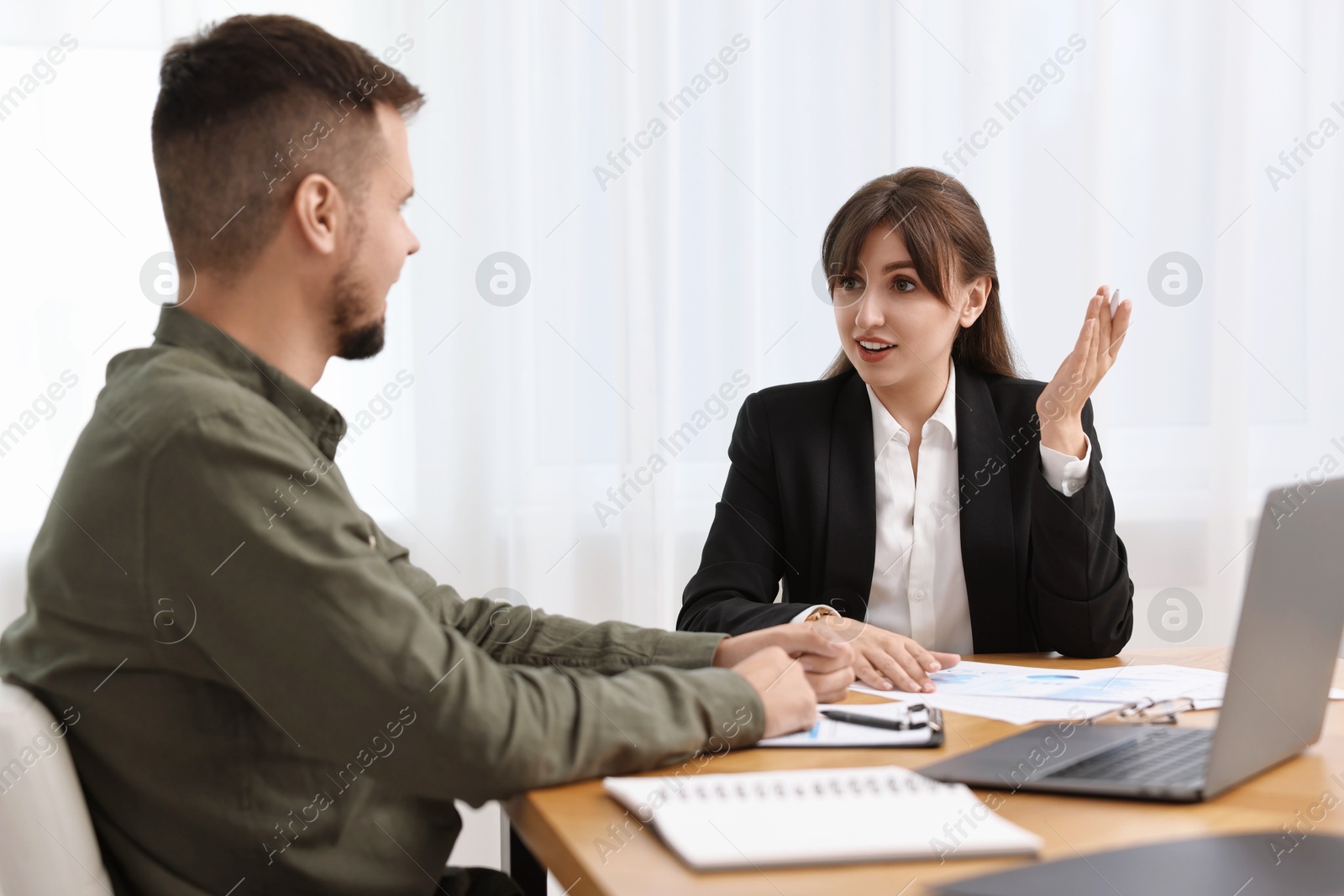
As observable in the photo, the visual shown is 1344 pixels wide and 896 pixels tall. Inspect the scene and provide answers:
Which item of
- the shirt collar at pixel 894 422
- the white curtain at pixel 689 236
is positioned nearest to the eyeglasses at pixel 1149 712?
the shirt collar at pixel 894 422

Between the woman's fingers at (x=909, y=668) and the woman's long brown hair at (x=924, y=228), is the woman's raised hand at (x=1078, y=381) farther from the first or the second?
the woman's fingers at (x=909, y=668)

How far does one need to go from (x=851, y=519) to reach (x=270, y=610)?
1.21 meters

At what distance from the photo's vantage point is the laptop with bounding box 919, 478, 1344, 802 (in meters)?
0.91

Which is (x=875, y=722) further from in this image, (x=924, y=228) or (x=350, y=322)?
(x=924, y=228)

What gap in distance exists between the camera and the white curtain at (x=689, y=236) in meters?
2.56

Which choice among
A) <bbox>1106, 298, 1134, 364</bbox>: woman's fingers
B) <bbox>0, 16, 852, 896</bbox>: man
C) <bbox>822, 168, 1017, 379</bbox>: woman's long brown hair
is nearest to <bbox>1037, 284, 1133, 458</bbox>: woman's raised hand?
<bbox>1106, 298, 1134, 364</bbox>: woman's fingers

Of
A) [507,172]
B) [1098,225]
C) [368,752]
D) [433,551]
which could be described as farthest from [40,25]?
[1098,225]

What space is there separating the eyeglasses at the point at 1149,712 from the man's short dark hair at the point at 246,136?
0.96 m

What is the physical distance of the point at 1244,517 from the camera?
3066mm

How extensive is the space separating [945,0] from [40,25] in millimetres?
2173

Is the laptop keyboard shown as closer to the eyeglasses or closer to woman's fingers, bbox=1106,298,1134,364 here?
the eyeglasses

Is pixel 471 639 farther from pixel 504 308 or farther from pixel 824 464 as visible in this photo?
pixel 504 308

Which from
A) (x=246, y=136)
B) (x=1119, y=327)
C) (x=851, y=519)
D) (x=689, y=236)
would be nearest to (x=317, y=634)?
(x=246, y=136)

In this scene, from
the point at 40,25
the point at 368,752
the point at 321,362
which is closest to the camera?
the point at 368,752
